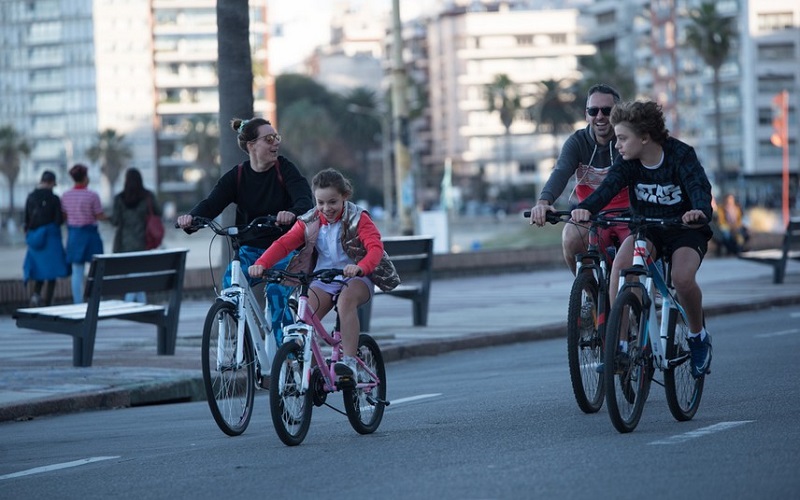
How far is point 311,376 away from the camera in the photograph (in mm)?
8555

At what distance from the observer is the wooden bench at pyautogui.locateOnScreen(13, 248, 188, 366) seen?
555 inches

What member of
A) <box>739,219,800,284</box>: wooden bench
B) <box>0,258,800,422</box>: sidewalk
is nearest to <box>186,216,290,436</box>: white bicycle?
<box>0,258,800,422</box>: sidewalk

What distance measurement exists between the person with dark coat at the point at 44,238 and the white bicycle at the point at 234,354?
40.4 feet

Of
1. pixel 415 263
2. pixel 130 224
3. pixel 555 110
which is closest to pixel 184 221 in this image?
pixel 415 263

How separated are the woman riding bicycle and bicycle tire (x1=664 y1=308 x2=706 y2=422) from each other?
16 cm

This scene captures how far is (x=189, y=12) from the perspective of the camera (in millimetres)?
167750

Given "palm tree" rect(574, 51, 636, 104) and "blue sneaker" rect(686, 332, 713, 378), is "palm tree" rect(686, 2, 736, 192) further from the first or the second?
"blue sneaker" rect(686, 332, 713, 378)

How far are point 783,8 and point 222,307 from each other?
12920cm

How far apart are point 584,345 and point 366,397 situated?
1242 millimetres

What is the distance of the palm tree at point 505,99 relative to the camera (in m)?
163

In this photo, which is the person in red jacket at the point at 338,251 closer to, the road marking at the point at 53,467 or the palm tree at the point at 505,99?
the road marking at the point at 53,467

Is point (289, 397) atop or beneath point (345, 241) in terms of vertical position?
beneath

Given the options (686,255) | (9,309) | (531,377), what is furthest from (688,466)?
(9,309)

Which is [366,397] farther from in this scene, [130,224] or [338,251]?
[130,224]
